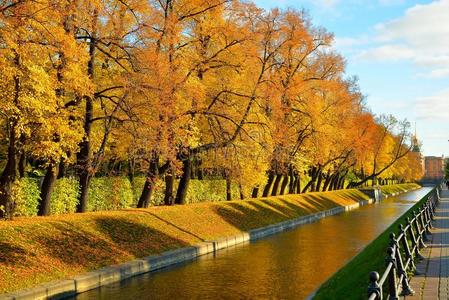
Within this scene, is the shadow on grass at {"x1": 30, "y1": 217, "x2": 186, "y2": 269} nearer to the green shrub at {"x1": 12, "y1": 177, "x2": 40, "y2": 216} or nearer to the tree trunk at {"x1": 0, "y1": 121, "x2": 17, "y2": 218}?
the tree trunk at {"x1": 0, "y1": 121, "x2": 17, "y2": 218}

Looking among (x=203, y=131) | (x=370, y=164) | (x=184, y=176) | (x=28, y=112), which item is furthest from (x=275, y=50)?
(x=370, y=164)

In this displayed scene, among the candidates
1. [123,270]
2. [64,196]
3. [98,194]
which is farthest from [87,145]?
[123,270]

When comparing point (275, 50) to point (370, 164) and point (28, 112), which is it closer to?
point (28, 112)

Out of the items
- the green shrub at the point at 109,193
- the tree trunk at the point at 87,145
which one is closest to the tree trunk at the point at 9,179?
the tree trunk at the point at 87,145

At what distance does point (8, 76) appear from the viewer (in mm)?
15422

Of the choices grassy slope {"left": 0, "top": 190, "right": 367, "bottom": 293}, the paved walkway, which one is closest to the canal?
grassy slope {"left": 0, "top": 190, "right": 367, "bottom": 293}

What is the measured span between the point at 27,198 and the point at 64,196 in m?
2.04

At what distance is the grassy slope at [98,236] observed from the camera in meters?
14.1

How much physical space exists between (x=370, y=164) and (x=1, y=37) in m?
69.0

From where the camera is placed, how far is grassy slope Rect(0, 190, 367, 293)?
557 inches

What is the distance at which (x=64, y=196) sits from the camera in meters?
23.9

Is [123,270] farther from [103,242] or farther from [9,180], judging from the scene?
[9,180]

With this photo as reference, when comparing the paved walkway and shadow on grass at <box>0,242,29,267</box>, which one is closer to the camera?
the paved walkway

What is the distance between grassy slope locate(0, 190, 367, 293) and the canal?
1351 millimetres
